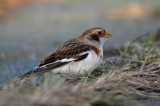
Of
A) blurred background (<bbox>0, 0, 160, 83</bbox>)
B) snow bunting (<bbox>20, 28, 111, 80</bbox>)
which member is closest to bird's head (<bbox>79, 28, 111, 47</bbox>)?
snow bunting (<bbox>20, 28, 111, 80</bbox>)

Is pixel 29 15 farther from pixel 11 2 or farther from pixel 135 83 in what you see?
pixel 135 83

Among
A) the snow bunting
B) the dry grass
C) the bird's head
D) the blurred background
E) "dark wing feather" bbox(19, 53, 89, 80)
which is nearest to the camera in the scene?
the dry grass

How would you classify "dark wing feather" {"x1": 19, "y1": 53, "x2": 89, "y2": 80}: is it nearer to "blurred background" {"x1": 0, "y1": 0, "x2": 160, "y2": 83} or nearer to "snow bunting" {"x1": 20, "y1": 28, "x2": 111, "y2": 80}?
"snow bunting" {"x1": 20, "y1": 28, "x2": 111, "y2": 80}

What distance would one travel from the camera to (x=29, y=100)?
2.55 meters

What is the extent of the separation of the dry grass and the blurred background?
2.72 metres

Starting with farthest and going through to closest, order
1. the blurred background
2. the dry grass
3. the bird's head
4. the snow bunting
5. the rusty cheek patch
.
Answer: the blurred background
the bird's head
the rusty cheek patch
the snow bunting
the dry grass

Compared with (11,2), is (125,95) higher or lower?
lower

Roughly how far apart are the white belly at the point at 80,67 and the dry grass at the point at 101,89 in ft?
0.64

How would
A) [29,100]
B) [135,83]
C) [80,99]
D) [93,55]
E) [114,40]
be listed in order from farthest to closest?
[114,40] → [93,55] → [135,83] → [80,99] → [29,100]

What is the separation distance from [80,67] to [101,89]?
3.05ft

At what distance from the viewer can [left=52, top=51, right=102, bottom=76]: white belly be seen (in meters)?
4.22

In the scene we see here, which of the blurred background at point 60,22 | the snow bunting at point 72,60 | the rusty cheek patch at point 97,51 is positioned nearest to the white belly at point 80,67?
the snow bunting at point 72,60

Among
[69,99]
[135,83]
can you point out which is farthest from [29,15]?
[69,99]

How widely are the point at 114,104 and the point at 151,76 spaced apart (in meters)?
1.35
